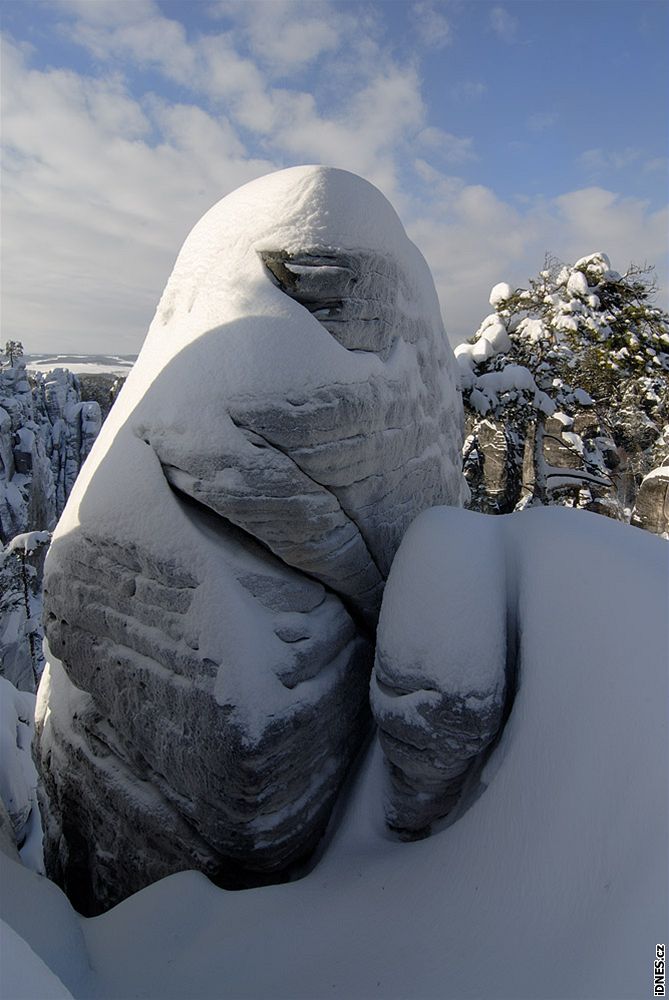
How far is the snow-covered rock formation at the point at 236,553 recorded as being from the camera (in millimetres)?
2762


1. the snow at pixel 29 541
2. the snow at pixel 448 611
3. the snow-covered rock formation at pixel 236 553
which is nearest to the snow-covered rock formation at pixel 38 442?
the snow at pixel 29 541

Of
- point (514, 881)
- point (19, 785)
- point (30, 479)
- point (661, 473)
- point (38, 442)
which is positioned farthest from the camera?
point (38, 442)

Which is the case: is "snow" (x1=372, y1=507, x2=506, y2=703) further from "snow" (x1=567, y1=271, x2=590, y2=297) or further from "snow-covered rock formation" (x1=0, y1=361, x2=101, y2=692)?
"snow-covered rock formation" (x1=0, y1=361, x2=101, y2=692)

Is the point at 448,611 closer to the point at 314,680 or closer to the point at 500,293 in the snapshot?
the point at 314,680

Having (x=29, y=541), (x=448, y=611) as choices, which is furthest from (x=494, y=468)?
(x=29, y=541)

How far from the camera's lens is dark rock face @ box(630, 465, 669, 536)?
29.7 feet

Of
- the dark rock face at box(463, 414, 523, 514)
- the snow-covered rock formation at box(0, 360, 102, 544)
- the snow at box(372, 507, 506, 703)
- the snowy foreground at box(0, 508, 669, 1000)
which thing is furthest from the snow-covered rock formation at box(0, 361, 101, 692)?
the snow at box(372, 507, 506, 703)

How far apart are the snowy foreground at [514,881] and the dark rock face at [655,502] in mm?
7184

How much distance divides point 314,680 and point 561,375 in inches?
323

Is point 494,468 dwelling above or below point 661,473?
below

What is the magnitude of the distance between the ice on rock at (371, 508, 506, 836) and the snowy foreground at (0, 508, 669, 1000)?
6 centimetres

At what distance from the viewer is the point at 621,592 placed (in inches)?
102

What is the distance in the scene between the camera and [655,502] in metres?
9.23

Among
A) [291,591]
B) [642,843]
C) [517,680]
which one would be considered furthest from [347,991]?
[291,591]
